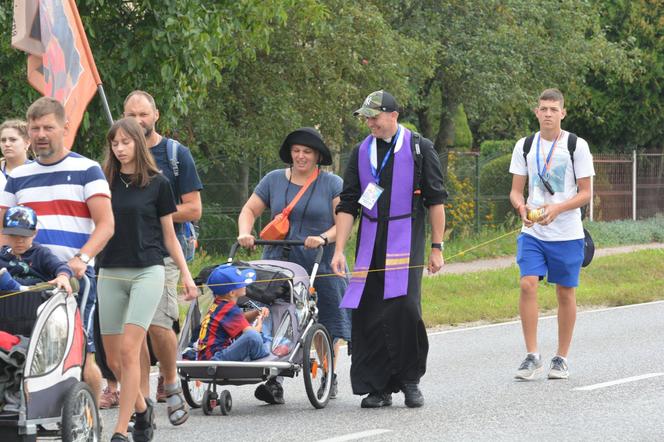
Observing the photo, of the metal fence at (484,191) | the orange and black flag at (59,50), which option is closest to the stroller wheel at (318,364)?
the orange and black flag at (59,50)

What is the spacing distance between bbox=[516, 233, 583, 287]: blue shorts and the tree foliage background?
5.54 m

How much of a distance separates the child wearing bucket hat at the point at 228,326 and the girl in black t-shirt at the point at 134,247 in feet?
3.47

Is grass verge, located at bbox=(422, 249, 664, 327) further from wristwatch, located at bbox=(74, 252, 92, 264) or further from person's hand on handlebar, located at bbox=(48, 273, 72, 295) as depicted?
person's hand on handlebar, located at bbox=(48, 273, 72, 295)

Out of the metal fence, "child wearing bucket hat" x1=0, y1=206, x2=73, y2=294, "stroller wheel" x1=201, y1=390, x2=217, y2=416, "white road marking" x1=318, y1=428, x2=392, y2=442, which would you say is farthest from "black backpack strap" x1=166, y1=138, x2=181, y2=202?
the metal fence

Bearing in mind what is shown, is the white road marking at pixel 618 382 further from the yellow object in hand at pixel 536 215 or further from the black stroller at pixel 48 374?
the black stroller at pixel 48 374

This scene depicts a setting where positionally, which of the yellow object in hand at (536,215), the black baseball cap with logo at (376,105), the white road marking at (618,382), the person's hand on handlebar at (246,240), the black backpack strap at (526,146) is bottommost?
Result: the white road marking at (618,382)

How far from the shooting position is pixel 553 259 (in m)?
10.7

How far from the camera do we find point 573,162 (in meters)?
10.5

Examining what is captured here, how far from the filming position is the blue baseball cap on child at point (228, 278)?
908 centimetres

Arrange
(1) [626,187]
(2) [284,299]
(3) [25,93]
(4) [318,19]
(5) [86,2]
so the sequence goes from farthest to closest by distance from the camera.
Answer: (1) [626,187] < (4) [318,19] < (3) [25,93] < (5) [86,2] < (2) [284,299]

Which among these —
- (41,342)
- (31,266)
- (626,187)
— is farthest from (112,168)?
(626,187)

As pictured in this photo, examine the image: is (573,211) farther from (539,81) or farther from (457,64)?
(539,81)

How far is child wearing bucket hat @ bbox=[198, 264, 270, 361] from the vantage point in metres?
8.98

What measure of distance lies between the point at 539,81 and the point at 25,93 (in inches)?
622
